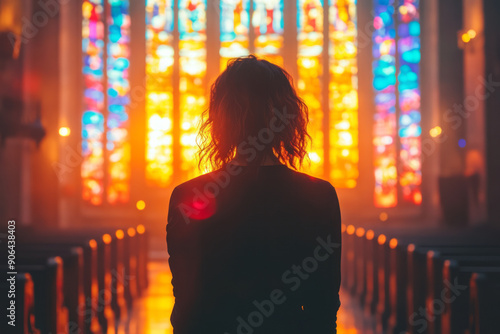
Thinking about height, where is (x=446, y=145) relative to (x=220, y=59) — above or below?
below

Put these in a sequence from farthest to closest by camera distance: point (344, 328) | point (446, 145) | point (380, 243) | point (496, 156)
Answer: point (446, 145) < point (496, 156) < point (380, 243) < point (344, 328)

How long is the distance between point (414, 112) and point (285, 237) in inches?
451

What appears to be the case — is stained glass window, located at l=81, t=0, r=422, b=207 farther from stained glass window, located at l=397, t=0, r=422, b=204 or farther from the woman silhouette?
the woman silhouette

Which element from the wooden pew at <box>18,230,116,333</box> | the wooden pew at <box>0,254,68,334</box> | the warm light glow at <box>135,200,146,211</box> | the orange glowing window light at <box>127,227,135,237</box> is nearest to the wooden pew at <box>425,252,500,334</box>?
the wooden pew at <box>0,254,68,334</box>

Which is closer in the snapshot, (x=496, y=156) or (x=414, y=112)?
(x=496, y=156)

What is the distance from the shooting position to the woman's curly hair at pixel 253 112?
1351 mm

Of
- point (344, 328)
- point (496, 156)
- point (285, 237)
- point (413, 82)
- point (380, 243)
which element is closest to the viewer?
point (285, 237)

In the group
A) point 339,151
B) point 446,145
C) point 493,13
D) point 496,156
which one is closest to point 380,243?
point 496,156

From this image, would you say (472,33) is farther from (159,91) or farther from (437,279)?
(159,91)

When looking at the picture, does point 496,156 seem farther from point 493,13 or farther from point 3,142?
point 3,142

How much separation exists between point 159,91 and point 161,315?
24.0 ft

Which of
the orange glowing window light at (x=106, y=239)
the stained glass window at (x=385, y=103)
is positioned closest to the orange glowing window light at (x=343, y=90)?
the stained glass window at (x=385, y=103)

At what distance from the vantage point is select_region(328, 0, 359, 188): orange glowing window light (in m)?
12.5

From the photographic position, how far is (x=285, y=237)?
4.34ft
